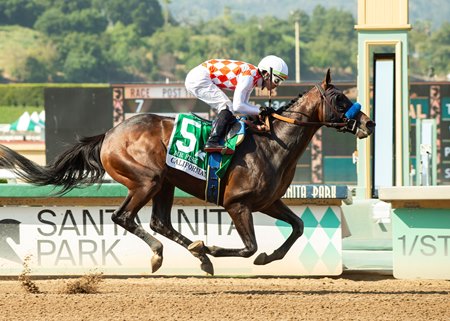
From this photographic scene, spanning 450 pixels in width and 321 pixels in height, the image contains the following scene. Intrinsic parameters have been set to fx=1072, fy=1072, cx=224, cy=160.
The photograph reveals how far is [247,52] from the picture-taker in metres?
118

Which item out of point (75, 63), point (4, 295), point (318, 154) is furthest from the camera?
point (75, 63)

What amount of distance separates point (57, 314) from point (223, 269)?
2880mm

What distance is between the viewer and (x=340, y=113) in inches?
334

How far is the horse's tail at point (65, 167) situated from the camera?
8859mm

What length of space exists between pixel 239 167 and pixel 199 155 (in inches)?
13.4

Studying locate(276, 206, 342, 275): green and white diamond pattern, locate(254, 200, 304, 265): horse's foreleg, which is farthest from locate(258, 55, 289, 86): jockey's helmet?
locate(276, 206, 342, 275): green and white diamond pattern

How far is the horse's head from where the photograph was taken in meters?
8.41

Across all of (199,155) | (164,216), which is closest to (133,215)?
(164,216)

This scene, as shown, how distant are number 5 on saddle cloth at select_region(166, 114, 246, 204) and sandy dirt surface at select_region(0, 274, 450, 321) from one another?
922 millimetres

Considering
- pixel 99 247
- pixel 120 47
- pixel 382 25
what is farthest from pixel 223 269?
pixel 120 47

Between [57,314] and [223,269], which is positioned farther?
[223,269]

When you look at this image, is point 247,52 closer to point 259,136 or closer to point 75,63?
point 75,63

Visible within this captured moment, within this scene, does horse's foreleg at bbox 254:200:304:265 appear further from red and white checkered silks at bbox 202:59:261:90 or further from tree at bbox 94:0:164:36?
tree at bbox 94:0:164:36

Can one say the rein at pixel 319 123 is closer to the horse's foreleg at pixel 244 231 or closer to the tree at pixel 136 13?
the horse's foreleg at pixel 244 231
